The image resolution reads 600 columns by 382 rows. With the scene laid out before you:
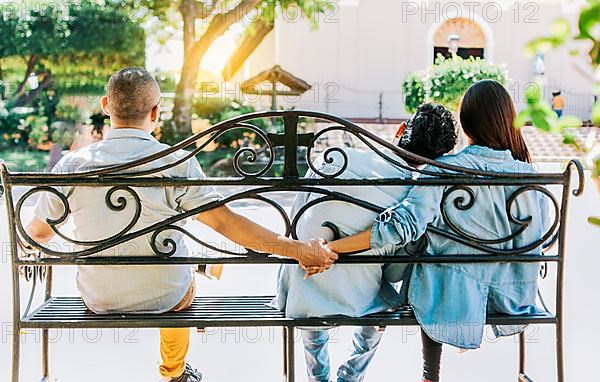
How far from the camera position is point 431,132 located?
8.86ft

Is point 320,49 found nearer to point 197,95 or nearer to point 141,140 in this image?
point 197,95

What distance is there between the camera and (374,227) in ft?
8.14

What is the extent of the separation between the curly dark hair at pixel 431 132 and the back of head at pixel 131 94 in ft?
2.74

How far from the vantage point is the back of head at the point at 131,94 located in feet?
8.52

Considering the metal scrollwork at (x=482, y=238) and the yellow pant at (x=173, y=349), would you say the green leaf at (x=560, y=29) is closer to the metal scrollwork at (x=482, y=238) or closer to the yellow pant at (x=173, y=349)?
the metal scrollwork at (x=482, y=238)

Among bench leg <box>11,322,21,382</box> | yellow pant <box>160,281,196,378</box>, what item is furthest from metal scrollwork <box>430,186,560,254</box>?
bench leg <box>11,322,21,382</box>

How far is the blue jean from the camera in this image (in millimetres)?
2824

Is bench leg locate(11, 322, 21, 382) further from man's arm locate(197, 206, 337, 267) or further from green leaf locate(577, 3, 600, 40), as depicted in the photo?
green leaf locate(577, 3, 600, 40)

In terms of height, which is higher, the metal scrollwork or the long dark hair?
the long dark hair

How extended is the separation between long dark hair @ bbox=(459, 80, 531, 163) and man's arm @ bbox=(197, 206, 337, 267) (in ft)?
2.08

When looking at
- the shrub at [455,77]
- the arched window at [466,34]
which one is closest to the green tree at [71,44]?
the shrub at [455,77]

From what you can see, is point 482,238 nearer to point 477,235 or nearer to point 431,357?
point 477,235

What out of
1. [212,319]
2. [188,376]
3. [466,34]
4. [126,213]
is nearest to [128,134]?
[126,213]

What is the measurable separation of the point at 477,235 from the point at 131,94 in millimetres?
1164
